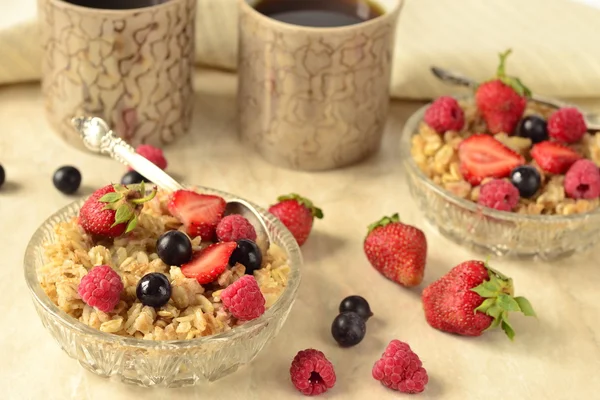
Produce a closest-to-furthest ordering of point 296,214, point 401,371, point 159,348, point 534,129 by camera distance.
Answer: point 159,348
point 401,371
point 296,214
point 534,129

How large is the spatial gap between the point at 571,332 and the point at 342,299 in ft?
1.10

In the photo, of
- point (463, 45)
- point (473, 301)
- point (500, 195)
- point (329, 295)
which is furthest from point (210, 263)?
point (463, 45)

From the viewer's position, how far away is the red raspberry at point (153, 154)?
1.67 meters

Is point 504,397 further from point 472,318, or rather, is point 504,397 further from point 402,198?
point 402,198

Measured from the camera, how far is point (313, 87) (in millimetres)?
1676

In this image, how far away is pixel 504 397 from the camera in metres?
1.34

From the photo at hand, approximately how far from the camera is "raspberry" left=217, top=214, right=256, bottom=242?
1360 millimetres

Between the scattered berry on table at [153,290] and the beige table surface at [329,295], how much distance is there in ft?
0.46

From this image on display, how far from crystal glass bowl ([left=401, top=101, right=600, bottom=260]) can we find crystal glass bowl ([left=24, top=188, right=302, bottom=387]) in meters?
0.36

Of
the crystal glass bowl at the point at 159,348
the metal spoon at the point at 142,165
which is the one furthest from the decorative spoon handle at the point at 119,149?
the crystal glass bowl at the point at 159,348

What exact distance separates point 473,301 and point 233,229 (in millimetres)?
344

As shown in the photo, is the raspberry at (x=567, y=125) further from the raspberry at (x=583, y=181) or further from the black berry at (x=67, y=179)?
the black berry at (x=67, y=179)

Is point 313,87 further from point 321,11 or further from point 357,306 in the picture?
point 357,306

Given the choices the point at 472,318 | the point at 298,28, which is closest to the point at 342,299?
the point at 472,318
